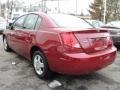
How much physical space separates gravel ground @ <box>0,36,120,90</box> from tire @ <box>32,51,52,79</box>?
12 cm

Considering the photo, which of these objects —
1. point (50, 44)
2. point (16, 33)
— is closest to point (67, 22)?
point (50, 44)

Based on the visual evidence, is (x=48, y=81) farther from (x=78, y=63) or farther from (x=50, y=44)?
(x=78, y=63)

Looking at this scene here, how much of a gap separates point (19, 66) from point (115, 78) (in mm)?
2544

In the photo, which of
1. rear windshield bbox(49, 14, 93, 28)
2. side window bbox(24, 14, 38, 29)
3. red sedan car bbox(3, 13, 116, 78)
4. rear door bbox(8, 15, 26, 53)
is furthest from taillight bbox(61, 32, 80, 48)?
rear door bbox(8, 15, 26, 53)

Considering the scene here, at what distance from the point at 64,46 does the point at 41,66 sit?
1.06 meters

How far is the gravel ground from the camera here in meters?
4.84

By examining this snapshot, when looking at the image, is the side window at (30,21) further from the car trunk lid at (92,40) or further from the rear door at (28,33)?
the car trunk lid at (92,40)

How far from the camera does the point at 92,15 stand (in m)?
39.2

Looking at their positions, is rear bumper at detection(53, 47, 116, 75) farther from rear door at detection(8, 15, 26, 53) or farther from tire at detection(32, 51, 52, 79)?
rear door at detection(8, 15, 26, 53)

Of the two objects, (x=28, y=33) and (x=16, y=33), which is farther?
(x=16, y=33)

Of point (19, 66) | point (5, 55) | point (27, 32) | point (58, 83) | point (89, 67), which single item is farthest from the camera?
point (5, 55)

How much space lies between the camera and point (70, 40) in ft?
14.7

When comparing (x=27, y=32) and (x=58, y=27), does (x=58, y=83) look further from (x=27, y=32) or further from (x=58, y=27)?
(x=27, y=32)

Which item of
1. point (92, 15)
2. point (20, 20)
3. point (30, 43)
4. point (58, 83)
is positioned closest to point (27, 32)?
point (30, 43)
